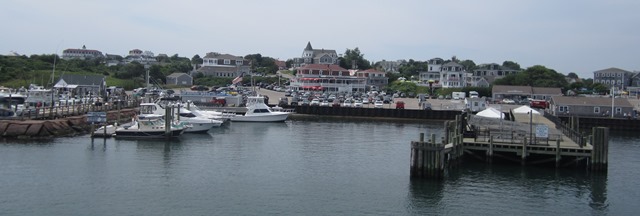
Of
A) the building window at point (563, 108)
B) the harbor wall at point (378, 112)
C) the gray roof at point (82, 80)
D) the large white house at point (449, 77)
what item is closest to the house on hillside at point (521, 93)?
the large white house at point (449, 77)

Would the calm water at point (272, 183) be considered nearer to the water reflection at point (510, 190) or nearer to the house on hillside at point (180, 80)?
the water reflection at point (510, 190)

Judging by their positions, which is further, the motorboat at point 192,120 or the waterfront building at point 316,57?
the waterfront building at point 316,57

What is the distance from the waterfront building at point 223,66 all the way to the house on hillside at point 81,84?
45080 mm

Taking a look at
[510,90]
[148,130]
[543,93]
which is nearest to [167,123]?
[148,130]

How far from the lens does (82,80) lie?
97.0 metres

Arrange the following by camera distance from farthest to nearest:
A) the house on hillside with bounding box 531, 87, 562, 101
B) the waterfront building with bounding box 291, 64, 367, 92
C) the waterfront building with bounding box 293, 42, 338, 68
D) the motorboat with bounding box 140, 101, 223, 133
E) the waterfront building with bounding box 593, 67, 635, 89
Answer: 1. the waterfront building with bounding box 293, 42, 338, 68
2. the waterfront building with bounding box 593, 67, 635, 89
3. the waterfront building with bounding box 291, 64, 367, 92
4. the house on hillside with bounding box 531, 87, 562, 101
5. the motorboat with bounding box 140, 101, 223, 133

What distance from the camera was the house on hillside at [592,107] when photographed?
73.2 m

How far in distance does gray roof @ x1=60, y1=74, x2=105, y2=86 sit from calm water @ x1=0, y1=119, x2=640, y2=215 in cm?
5268

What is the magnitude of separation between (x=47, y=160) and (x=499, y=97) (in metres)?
80.2

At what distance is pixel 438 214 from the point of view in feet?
87.5

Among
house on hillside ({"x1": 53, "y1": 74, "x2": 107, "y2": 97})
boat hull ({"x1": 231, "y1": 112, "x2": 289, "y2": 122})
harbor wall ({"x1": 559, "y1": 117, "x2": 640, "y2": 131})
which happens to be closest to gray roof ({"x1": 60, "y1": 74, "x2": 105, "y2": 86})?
house on hillside ({"x1": 53, "y1": 74, "x2": 107, "y2": 97})

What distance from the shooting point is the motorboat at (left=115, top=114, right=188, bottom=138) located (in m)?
47.5

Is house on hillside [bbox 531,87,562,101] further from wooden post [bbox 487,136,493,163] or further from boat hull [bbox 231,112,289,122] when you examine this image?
wooden post [bbox 487,136,493,163]

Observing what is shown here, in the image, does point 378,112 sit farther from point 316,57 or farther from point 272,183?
point 316,57
